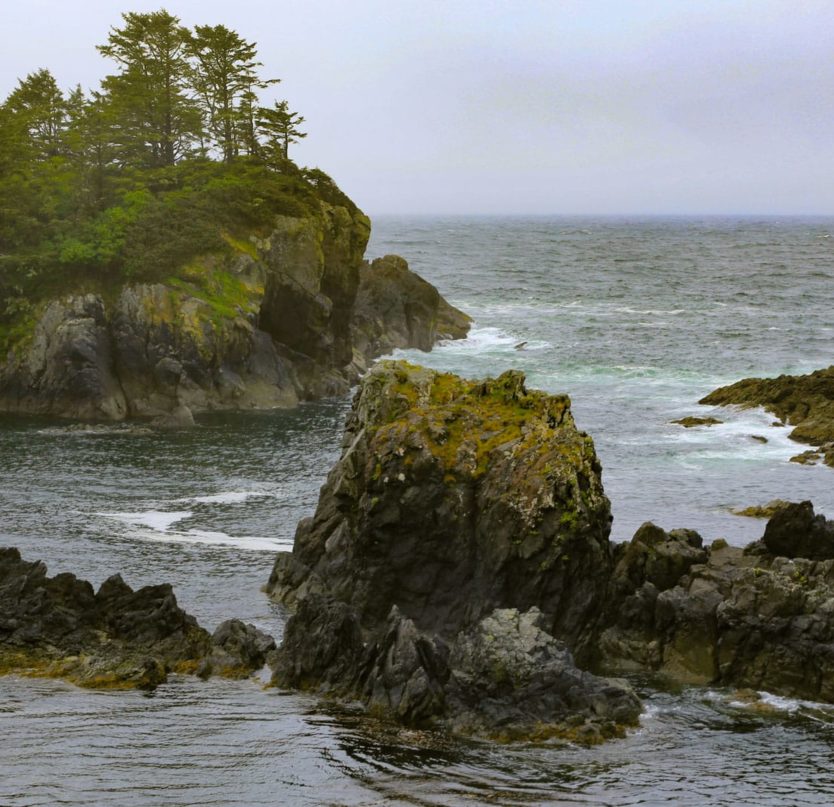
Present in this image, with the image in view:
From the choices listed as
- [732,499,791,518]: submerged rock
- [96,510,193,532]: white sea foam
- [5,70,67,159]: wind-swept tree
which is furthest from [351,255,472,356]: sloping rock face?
[732,499,791,518]: submerged rock

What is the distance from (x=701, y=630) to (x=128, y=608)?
659 inches

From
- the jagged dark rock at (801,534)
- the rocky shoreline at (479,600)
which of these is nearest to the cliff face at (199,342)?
the rocky shoreline at (479,600)

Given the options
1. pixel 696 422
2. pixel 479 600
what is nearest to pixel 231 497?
pixel 479 600

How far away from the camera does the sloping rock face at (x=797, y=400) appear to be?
67.3 meters

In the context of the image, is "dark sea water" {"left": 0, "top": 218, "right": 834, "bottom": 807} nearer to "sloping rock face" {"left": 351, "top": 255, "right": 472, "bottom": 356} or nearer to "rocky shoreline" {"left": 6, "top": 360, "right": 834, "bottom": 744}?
"rocky shoreline" {"left": 6, "top": 360, "right": 834, "bottom": 744}

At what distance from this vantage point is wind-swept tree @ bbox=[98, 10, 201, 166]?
92.2 metres

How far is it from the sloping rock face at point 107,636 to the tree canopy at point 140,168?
44190 millimetres

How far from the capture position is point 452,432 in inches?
1539

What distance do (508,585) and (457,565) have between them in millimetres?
1869

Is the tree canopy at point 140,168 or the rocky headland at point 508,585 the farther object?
the tree canopy at point 140,168

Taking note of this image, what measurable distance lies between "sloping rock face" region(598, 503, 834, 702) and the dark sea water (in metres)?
1.21

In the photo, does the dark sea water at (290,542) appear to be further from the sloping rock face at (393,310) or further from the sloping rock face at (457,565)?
the sloping rock face at (393,310)

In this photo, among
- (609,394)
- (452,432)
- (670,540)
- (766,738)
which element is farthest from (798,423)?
(766,738)

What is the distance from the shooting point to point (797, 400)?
7356cm
